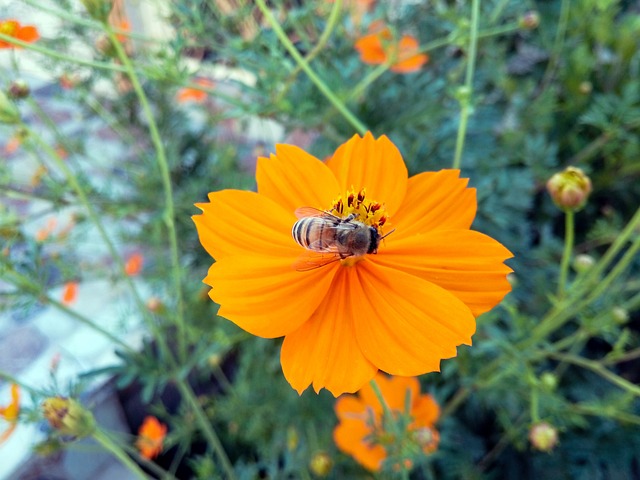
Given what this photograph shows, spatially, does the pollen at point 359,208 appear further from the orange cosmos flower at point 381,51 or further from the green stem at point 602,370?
the orange cosmos flower at point 381,51

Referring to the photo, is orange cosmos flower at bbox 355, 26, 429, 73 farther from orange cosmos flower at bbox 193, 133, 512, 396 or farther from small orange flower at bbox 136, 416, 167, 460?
small orange flower at bbox 136, 416, 167, 460

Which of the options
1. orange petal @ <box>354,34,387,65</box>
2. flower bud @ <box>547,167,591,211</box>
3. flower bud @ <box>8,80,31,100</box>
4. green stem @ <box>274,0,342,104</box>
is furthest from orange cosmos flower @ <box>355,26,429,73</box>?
flower bud @ <box>8,80,31,100</box>

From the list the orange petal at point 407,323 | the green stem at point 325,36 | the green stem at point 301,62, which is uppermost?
the green stem at point 325,36

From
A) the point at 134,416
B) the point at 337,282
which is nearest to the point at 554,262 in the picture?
the point at 337,282

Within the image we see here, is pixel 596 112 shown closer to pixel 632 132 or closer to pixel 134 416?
pixel 632 132

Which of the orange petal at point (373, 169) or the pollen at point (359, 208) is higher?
the orange petal at point (373, 169)

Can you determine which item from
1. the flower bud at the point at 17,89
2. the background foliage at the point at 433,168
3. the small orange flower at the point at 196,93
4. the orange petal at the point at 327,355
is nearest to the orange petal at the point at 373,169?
the orange petal at the point at 327,355

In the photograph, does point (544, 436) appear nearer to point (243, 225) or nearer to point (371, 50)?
point (243, 225)
